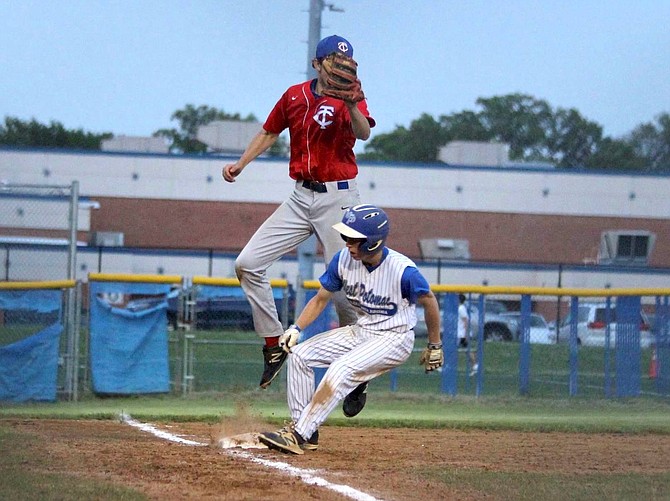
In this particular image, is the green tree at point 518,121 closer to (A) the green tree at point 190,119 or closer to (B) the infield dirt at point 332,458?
(A) the green tree at point 190,119

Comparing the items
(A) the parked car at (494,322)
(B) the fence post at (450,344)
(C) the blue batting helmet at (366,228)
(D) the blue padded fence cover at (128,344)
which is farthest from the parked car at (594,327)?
(C) the blue batting helmet at (366,228)

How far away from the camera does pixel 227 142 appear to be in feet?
128

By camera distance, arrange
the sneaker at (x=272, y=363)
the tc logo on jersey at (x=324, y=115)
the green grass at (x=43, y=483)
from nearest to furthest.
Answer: the green grass at (x=43, y=483), the tc logo on jersey at (x=324, y=115), the sneaker at (x=272, y=363)

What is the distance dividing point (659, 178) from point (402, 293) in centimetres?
3583

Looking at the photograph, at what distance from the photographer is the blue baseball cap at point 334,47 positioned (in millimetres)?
7652

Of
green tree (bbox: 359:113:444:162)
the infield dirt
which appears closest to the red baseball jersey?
the infield dirt

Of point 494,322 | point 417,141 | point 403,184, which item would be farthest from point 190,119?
point 494,322

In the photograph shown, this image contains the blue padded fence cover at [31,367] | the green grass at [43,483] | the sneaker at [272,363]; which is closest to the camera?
the green grass at [43,483]

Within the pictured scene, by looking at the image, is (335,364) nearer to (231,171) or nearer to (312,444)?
(312,444)

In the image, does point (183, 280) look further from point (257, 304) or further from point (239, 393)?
point (257, 304)

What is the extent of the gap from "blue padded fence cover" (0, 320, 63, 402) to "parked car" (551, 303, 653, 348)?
7483 millimetres

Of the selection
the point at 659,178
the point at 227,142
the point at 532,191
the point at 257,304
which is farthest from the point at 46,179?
the point at 257,304

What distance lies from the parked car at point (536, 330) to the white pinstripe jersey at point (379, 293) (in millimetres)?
9275

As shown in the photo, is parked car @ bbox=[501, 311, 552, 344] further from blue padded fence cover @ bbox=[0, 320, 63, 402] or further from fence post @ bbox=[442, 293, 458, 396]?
blue padded fence cover @ bbox=[0, 320, 63, 402]
